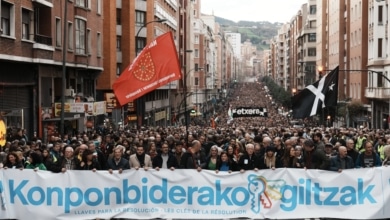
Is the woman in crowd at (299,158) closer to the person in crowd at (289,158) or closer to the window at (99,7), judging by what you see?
the person in crowd at (289,158)

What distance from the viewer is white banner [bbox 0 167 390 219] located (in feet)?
41.5

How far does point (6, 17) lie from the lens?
29828 mm

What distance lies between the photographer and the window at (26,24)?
3223 cm

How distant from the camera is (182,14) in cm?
10012

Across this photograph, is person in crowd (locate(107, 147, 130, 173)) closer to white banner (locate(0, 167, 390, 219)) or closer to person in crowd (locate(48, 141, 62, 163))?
white banner (locate(0, 167, 390, 219))

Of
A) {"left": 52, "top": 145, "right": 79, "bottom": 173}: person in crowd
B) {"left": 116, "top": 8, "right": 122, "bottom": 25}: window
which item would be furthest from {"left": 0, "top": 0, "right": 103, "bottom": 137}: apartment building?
{"left": 116, "top": 8, "right": 122, "bottom": 25}: window

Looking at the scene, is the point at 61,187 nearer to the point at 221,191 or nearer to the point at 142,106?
the point at 221,191

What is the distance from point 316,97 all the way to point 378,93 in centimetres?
3756

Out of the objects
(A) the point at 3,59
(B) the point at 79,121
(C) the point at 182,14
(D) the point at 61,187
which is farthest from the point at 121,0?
(D) the point at 61,187

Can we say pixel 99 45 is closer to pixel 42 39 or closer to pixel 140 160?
pixel 42 39

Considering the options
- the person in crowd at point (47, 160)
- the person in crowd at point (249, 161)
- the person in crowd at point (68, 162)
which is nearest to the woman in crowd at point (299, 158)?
the person in crowd at point (249, 161)

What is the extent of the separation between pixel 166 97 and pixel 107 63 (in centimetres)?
2960

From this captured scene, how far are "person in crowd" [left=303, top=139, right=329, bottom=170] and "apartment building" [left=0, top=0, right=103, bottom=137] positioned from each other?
1479cm

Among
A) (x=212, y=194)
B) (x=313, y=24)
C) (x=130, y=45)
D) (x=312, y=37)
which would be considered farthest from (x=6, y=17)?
(x=313, y=24)
